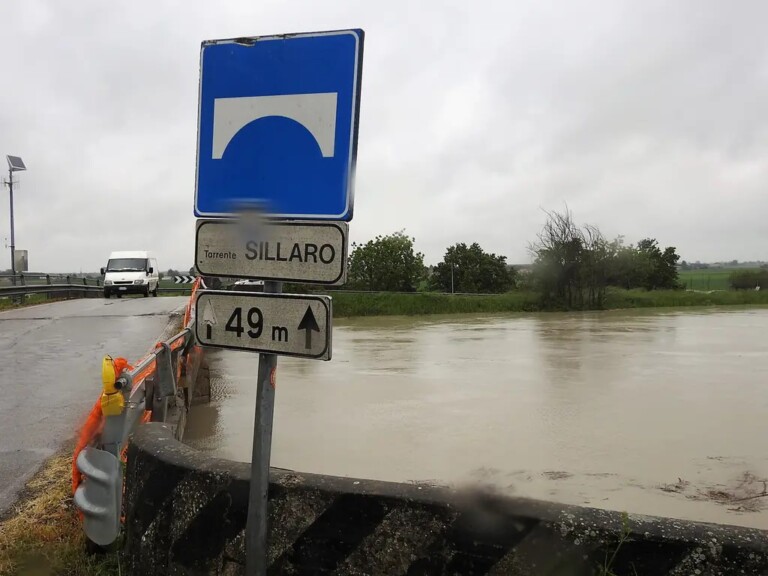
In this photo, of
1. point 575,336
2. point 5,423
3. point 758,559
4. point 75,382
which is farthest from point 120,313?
point 758,559

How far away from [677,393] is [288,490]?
954cm

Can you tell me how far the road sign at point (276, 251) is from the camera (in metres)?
2.20

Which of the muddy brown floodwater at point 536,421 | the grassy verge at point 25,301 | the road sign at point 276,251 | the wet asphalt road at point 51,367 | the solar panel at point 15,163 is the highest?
the solar panel at point 15,163

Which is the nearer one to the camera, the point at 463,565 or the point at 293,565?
the point at 463,565

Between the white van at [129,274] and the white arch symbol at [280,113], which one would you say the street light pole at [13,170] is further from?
the white arch symbol at [280,113]

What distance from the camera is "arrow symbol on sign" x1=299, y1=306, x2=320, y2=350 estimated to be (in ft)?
7.20

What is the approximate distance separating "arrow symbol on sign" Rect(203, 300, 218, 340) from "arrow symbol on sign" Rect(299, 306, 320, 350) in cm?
37

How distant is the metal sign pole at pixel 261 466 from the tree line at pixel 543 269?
34909 millimetres

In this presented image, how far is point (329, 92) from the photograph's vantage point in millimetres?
2225

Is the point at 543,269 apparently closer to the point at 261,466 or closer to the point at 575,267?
the point at 575,267

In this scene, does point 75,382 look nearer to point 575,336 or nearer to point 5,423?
point 5,423

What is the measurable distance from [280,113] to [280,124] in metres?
0.04

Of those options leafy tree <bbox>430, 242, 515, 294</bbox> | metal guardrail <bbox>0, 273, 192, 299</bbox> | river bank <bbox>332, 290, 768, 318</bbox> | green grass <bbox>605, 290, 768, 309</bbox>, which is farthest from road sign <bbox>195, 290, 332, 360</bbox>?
leafy tree <bbox>430, 242, 515, 294</bbox>

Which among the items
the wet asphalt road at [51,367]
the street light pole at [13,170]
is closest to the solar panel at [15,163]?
the street light pole at [13,170]
